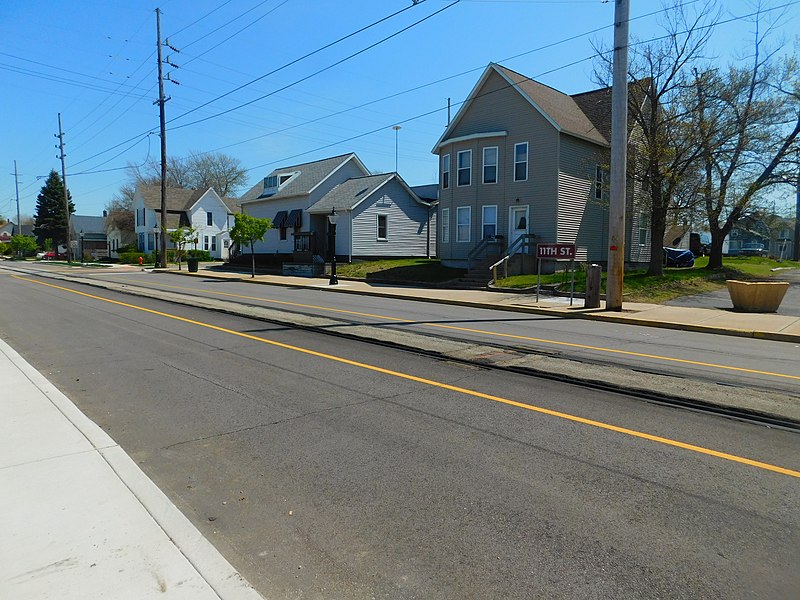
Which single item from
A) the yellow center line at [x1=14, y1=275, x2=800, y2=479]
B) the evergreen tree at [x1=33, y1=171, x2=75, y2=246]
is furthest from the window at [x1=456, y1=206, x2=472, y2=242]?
the evergreen tree at [x1=33, y1=171, x2=75, y2=246]

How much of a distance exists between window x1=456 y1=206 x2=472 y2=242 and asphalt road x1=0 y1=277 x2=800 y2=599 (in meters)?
22.9

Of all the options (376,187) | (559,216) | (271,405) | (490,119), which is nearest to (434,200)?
(376,187)

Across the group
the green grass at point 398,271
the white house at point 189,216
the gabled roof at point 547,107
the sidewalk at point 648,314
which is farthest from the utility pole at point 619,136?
the white house at point 189,216

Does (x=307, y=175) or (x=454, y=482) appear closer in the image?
(x=454, y=482)

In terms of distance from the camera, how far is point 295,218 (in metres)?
41.7

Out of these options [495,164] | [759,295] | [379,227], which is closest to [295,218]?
[379,227]

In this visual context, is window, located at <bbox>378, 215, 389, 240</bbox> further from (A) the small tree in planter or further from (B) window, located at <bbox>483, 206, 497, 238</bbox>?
(B) window, located at <bbox>483, 206, 497, 238</bbox>

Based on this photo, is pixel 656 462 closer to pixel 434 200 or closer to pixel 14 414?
pixel 14 414

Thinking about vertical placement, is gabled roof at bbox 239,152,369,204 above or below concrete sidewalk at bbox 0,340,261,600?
above

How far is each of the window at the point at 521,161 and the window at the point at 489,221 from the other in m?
2.14

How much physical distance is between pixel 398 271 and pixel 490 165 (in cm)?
801

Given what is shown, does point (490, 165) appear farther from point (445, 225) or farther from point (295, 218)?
point (295, 218)

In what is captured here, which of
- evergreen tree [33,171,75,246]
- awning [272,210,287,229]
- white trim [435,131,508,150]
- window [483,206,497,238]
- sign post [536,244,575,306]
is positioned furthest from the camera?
evergreen tree [33,171,75,246]

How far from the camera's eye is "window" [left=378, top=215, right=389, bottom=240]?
39062 mm
